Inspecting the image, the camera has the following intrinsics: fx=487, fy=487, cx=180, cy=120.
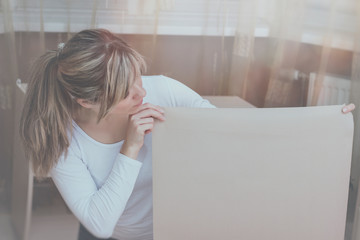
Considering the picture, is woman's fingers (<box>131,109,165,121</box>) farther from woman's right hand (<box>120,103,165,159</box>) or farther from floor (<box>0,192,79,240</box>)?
floor (<box>0,192,79,240</box>)

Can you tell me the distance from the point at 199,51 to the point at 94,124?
0.93m

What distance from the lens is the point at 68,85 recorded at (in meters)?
1.16

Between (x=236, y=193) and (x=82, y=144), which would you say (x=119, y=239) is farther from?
(x=236, y=193)

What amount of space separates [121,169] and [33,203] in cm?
102

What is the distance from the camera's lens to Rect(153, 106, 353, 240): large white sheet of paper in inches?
41.3

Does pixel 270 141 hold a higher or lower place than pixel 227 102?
higher

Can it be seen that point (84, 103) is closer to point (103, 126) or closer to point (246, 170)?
point (103, 126)

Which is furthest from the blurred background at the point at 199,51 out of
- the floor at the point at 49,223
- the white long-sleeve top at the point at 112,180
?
the white long-sleeve top at the point at 112,180

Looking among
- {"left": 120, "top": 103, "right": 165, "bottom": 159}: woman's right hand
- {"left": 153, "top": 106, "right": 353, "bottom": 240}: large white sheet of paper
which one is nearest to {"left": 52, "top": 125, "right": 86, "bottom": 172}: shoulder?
{"left": 120, "top": 103, "right": 165, "bottom": 159}: woman's right hand

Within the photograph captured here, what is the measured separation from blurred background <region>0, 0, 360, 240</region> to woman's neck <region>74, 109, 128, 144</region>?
0.63 meters

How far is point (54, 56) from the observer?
3.92ft

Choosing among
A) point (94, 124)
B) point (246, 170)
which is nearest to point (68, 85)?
point (94, 124)

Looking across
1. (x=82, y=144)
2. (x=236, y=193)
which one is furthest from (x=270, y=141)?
(x=82, y=144)

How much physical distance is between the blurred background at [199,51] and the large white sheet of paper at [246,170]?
0.89 m
